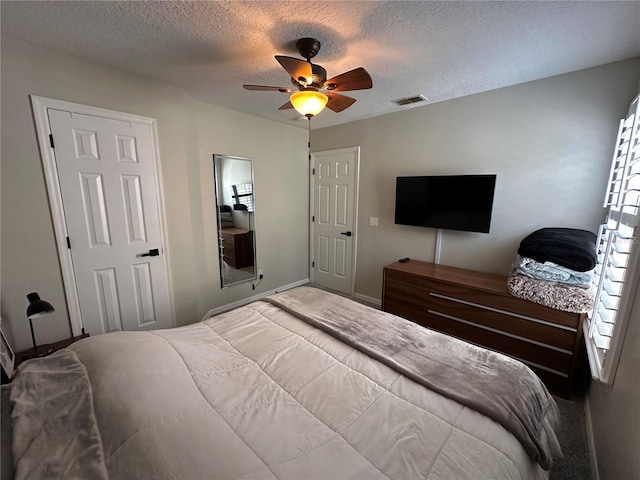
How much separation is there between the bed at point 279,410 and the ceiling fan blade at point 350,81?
1.53m

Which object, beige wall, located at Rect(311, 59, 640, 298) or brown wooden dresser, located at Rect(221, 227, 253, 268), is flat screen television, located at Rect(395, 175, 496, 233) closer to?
beige wall, located at Rect(311, 59, 640, 298)

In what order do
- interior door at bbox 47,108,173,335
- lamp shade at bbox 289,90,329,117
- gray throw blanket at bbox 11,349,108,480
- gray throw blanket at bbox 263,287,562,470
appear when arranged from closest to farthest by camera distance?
1. gray throw blanket at bbox 11,349,108,480
2. gray throw blanket at bbox 263,287,562,470
3. lamp shade at bbox 289,90,329,117
4. interior door at bbox 47,108,173,335

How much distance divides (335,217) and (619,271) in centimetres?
287

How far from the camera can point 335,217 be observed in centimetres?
386

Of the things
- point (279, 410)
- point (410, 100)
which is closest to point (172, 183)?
point (279, 410)

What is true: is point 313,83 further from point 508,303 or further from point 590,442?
point 590,442

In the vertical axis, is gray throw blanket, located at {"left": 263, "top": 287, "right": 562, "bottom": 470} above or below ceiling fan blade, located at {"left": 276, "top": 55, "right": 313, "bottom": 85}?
below

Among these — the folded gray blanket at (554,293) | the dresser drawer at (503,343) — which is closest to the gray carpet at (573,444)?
the dresser drawer at (503,343)

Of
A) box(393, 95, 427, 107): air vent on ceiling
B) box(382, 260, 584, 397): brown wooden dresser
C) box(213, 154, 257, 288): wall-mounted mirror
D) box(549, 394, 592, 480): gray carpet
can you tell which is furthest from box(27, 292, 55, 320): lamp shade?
box(393, 95, 427, 107): air vent on ceiling

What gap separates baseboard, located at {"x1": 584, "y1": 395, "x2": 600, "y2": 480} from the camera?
1.41m

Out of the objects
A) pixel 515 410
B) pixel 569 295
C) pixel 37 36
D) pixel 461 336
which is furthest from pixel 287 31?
pixel 461 336

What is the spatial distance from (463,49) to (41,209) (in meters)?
3.20

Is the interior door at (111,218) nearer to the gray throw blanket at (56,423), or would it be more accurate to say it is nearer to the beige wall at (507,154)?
the gray throw blanket at (56,423)

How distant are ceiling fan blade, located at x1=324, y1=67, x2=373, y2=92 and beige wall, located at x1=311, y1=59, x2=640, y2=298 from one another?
3.33ft
